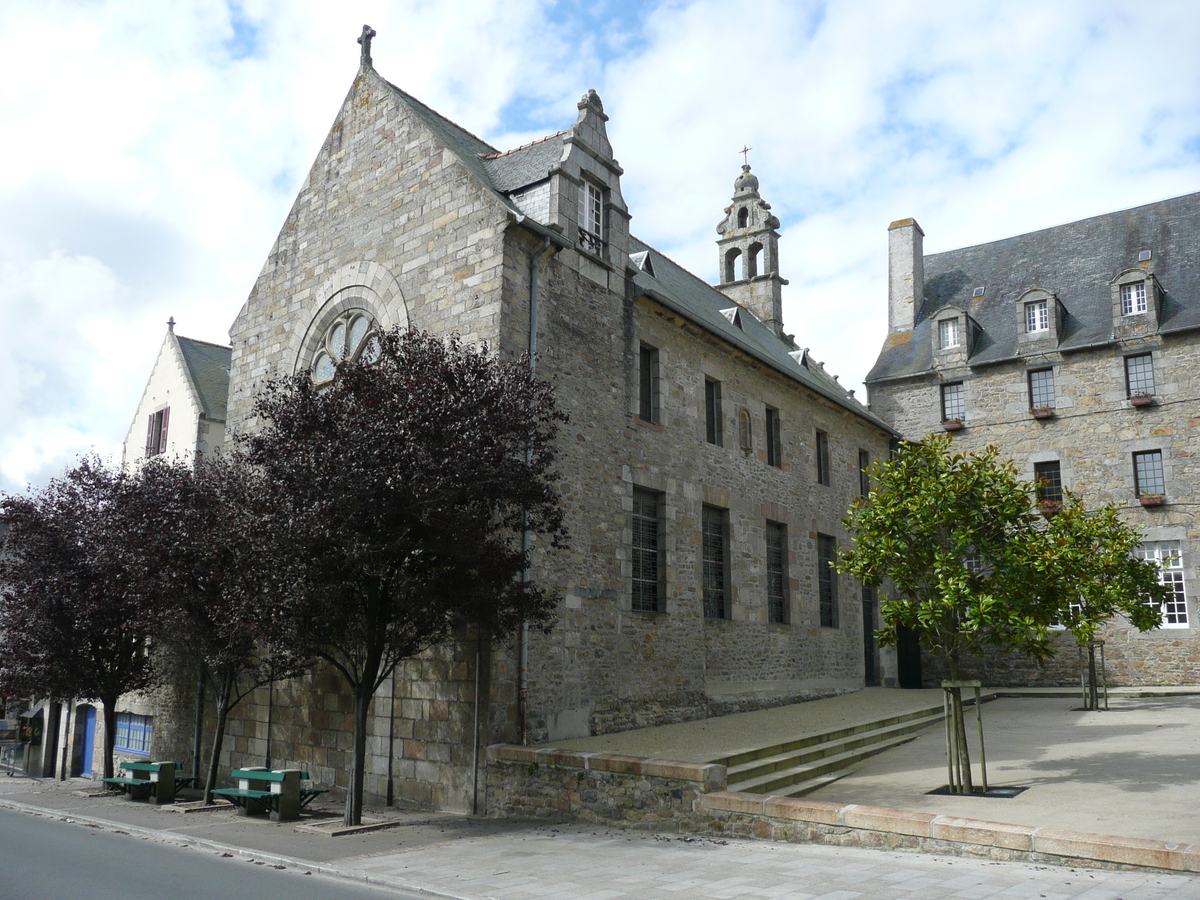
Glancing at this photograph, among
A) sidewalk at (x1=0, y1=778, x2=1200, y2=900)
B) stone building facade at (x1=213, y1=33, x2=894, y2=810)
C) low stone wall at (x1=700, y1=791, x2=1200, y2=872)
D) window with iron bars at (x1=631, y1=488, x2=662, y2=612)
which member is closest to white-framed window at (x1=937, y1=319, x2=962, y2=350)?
stone building facade at (x1=213, y1=33, x2=894, y2=810)

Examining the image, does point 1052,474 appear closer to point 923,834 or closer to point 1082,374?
point 1082,374

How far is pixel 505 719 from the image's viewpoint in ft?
36.3

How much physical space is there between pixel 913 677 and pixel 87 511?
1908 cm

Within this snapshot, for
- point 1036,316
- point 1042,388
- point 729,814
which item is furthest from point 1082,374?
point 729,814

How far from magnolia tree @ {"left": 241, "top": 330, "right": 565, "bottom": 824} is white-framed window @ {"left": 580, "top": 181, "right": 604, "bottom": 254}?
4.02m

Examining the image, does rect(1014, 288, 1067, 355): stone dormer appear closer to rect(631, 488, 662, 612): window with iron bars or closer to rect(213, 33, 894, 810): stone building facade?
rect(213, 33, 894, 810): stone building facade

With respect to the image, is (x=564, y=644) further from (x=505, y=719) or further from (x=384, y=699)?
(x=384, y=699)

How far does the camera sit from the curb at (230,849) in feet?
23.8

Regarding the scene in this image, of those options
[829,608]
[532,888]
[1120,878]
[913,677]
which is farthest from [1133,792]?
[913,677]

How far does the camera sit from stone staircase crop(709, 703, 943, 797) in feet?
32.9

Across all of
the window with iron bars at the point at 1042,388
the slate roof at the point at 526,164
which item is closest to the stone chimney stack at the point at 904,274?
the window with iron bars at the point at 1042,388

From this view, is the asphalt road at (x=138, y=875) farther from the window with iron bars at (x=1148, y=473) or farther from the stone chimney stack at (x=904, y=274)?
the stone chimney stack at (x=904, y=274)

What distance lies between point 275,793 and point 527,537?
430 cm

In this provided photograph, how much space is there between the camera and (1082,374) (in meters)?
22.9
